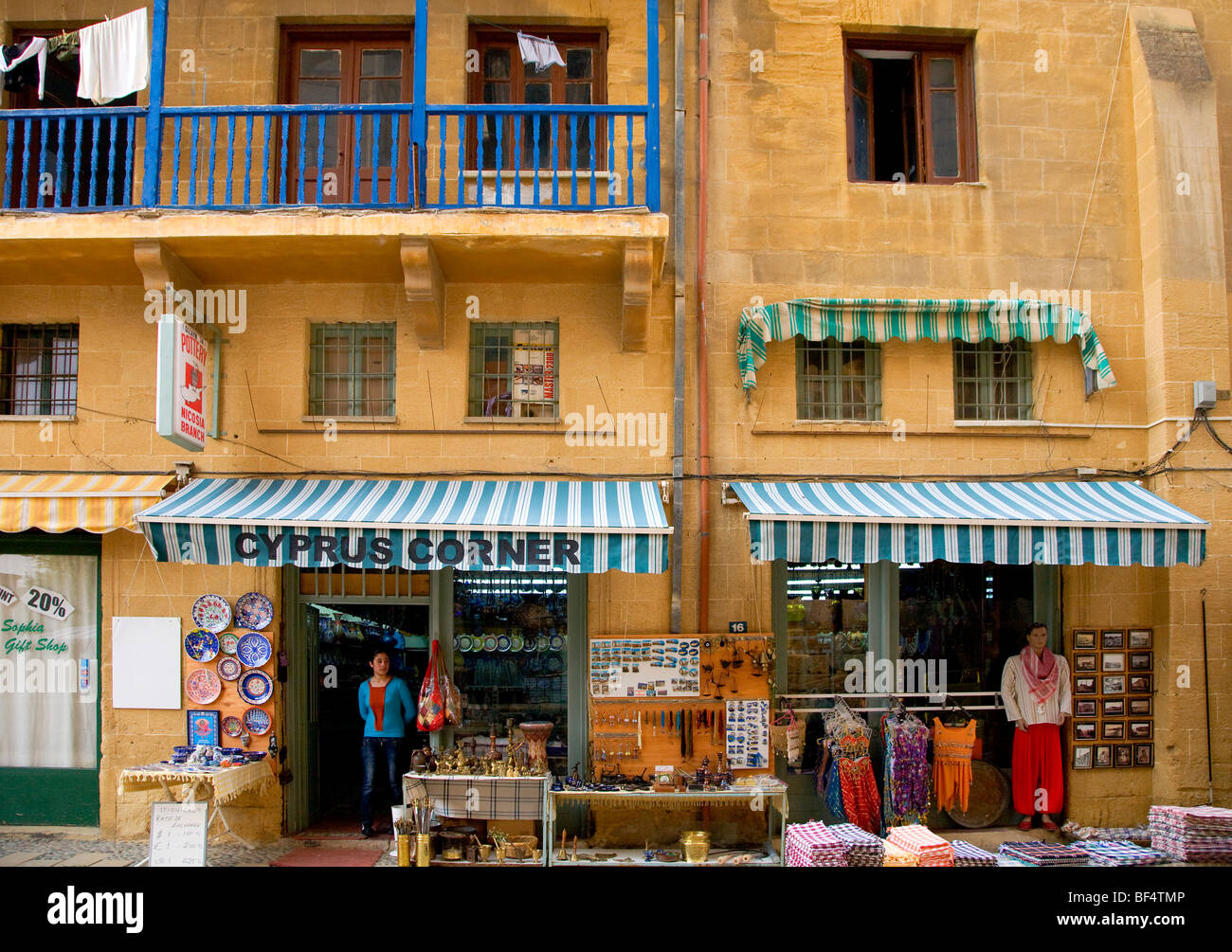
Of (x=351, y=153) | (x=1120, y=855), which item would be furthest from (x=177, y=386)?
(x=1120, y=855)

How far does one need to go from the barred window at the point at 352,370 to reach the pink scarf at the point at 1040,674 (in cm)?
698

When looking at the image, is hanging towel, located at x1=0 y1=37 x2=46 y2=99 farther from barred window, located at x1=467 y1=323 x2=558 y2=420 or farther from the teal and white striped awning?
barred window, located at x1=467 y1=323 x2=558 y2=420

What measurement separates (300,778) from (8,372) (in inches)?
205

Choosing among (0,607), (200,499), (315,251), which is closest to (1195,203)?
(315,251)

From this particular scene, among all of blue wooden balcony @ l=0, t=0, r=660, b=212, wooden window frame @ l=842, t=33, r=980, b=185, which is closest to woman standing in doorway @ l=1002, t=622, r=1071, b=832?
wooden window frame @ l=842, t=33, r=980, b=185

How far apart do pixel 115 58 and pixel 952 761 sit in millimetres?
10784

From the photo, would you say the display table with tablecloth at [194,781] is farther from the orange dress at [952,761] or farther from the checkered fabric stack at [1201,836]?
the checkered fabric stack at [1201,836]

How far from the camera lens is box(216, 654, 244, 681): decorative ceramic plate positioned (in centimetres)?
920

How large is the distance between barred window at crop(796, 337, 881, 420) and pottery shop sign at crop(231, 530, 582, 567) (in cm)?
328

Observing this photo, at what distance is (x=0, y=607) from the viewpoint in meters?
9.45

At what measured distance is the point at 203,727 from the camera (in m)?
9.13

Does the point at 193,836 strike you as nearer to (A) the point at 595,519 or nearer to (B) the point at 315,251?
(A) the point at 595,519

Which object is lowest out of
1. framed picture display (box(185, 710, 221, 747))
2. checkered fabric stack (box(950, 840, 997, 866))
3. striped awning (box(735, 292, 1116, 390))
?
checkered fabric stack (box(950, 840, 997, 866))

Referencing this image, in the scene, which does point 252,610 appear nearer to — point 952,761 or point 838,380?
point 838,380
